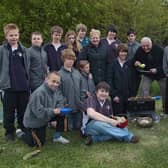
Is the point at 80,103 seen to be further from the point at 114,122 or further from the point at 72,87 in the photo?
the point at 114,122

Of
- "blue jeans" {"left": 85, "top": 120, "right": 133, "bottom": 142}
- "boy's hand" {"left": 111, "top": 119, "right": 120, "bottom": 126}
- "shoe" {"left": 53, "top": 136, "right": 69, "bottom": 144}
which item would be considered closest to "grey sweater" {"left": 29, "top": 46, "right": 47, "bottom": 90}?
"shoe" {"left": 53, "top": 136, "right": 69, "bottom": 144}

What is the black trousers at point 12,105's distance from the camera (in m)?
5.60

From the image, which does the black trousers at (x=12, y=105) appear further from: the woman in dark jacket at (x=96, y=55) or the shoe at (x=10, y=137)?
the woman in dark jacket at (x=96, y=55)

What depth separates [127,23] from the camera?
64.5 feet

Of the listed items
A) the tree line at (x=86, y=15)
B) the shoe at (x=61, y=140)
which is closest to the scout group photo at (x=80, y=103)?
the shoe at (x=61, y=140)

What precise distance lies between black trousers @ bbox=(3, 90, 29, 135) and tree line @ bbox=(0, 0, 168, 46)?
8.86 metres

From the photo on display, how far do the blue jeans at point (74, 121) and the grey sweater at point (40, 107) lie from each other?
817mm

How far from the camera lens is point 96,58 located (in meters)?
6.52

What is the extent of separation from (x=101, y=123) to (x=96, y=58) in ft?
4.47

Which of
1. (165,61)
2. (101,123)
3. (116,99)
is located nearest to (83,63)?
(116,99)

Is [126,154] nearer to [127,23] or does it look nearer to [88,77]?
[88,77]

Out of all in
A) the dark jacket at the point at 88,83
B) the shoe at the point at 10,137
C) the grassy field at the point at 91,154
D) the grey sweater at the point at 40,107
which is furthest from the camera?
the dark jacket at the point at 88,83

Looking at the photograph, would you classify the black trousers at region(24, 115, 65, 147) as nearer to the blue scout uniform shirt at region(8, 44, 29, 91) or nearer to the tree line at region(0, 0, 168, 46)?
the blue scout uniform shirt at region(8, 44, 29, 91)

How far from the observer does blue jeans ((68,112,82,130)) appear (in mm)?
6313
